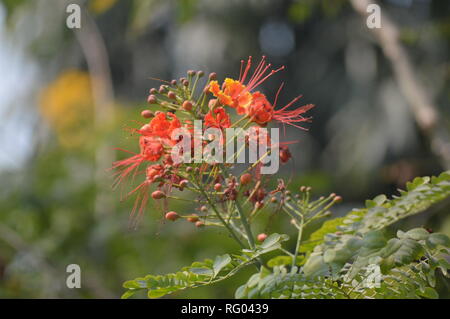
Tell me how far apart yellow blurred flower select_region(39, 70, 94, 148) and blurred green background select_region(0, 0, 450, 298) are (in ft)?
0.09

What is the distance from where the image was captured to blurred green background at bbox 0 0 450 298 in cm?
478

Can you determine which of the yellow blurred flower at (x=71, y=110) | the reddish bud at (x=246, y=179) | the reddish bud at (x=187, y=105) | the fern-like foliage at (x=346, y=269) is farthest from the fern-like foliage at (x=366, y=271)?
the yellow blurred flower at (x=71, y=110)

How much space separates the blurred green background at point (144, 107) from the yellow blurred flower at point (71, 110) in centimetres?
3

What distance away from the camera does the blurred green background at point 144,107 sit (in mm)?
4781

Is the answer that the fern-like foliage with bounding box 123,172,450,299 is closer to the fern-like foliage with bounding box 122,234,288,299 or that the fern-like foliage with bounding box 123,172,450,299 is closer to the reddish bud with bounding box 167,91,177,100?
the fern-like foliage with bounding box 122,234,288,299

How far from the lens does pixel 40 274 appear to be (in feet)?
15.4

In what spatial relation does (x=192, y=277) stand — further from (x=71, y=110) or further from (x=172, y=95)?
(x=71, y=110)

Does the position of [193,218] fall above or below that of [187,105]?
below

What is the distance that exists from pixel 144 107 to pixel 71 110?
372 cm

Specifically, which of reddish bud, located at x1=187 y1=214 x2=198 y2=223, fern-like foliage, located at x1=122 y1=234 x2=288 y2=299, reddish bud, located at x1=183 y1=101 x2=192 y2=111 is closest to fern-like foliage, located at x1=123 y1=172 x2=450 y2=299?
Result: fern-like foliage, located at x1=122 y1=234 x2=288 y2=299

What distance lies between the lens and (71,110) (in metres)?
8.01

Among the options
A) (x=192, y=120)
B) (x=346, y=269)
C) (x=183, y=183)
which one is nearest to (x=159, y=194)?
(x=183, y=183)

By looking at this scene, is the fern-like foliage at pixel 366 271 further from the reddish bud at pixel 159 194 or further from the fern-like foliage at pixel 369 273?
the reddish bud at pixel 159 194
